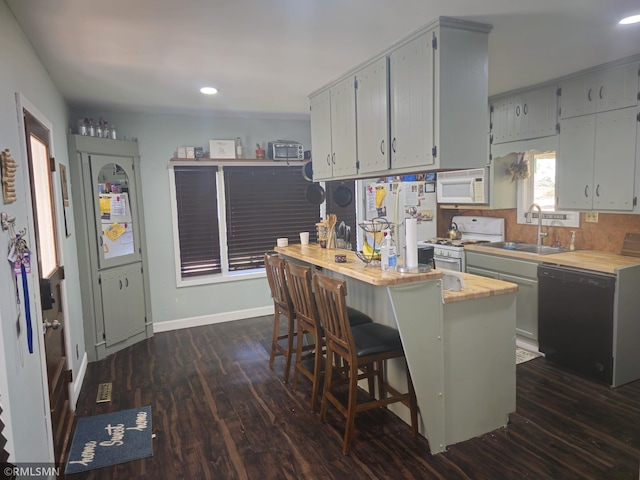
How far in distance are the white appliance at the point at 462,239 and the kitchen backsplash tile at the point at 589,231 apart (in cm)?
13

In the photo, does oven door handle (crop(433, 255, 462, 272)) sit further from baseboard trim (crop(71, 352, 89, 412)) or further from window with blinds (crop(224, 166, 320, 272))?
baseboard trim (crop(71, 352, 89, 412))

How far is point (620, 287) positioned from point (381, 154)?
2.07 m

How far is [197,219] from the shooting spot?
5082mm

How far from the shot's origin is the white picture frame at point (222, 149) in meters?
4.94

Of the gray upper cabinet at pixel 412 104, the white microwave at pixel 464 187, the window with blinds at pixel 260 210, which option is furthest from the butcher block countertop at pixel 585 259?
the window with blinds at pixel 260 210

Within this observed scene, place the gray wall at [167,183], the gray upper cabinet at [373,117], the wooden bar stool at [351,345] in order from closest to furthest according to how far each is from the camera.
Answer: the wooden bar stool at [351,345] < the gray upper cabinet at [373,117] < the gray wall at [167,183]

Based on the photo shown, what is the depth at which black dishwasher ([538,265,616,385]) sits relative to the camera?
10.5 ft

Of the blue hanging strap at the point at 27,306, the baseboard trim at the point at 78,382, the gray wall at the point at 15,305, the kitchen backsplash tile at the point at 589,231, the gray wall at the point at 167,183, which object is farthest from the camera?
the gray wall at the point at 167,183

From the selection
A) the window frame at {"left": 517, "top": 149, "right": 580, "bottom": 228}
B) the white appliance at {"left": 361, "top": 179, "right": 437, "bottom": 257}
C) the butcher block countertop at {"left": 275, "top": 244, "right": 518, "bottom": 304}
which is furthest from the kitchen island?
the white appliance at {"left": 361, "top": 179, "right": 437, "bottom": 257}

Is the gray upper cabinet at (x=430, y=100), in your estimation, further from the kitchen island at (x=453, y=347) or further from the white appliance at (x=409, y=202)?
the white appliance at (x=409, y=202)

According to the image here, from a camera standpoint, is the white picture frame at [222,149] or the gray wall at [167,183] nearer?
the gray wall at [167,183]

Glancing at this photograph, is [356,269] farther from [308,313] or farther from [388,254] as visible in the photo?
[308,313]

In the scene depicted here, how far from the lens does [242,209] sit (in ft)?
17.4

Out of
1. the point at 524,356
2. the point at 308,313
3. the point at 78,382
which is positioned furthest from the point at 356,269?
the point at 78,382
